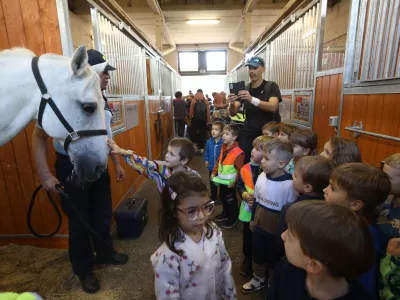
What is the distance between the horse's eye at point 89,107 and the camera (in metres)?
1.34

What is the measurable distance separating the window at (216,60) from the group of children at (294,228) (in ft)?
43.2

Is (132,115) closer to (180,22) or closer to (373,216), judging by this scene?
(373,216)

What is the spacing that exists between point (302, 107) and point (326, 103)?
56cm

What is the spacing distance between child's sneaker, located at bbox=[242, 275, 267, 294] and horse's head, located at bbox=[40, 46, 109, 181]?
4.45ft

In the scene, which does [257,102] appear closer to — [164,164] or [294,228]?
[164,164]

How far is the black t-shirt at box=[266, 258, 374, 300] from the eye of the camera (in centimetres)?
71

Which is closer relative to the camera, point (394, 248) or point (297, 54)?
point (394, 248)

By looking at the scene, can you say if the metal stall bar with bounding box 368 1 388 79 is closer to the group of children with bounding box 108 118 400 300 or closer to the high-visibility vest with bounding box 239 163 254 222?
the group of children with bounding box 108 118 400 300

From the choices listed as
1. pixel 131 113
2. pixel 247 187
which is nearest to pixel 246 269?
pixel 247 187

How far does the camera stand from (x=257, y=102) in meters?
2.48

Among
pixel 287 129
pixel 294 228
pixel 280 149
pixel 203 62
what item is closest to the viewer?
pixel 294 228

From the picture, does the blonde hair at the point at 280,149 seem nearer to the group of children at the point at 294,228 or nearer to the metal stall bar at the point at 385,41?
the group of children at the point at 294,228

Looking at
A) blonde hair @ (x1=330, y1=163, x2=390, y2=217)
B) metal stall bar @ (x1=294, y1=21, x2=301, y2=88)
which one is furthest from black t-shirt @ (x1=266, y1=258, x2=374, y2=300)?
metal stall bar @ (x1=294, y1=21, x2=301, y2=88)

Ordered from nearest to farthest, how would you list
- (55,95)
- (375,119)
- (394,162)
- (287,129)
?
1. (394,162)
2. (55,95)
3. (375,119)
4. (287,129)
